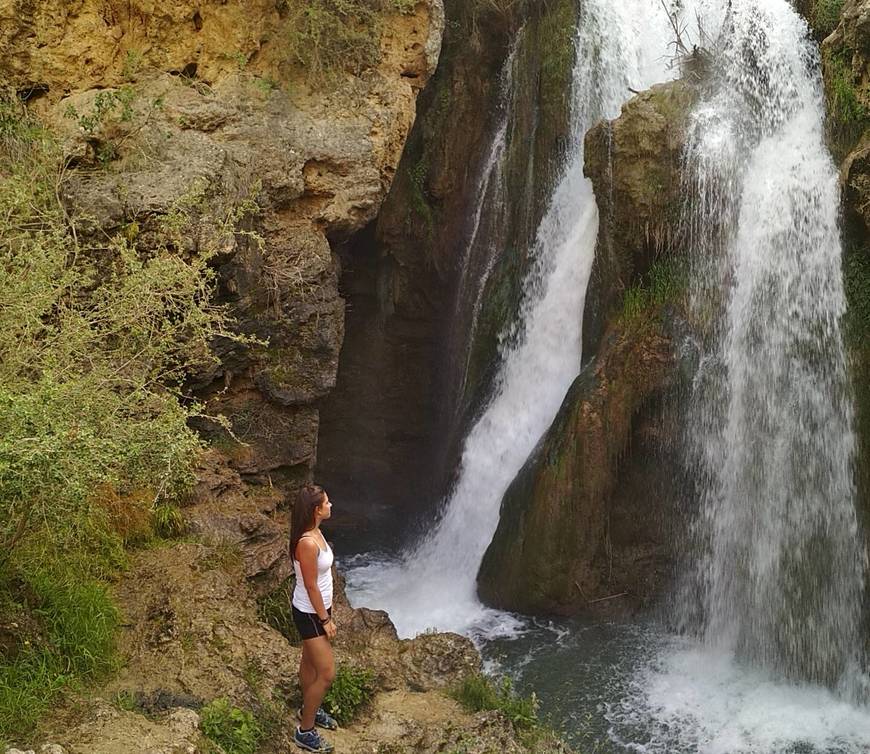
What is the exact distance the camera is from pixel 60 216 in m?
7.81

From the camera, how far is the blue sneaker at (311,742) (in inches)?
215

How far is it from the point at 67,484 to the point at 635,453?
6.77 m

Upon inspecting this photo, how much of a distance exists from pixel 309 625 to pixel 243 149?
5.60m

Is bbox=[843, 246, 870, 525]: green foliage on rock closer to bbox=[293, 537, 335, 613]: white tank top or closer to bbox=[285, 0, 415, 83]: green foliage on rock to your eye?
bbox=[285, 0, 415, 83]: green foliage on rock

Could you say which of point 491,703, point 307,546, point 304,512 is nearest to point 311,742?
point 307,546

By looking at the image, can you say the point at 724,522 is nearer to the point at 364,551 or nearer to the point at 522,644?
the point at 522,644

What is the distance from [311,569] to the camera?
5.06 metres

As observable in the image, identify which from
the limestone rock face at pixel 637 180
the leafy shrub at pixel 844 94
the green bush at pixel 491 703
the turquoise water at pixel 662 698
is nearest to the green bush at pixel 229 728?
the green bush at pixel 491 703

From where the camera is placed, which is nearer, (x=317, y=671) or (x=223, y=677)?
(x=317, y=671)

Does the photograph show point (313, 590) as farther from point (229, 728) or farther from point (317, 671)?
point (229, 728)

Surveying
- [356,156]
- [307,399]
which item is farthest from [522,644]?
[356,156]

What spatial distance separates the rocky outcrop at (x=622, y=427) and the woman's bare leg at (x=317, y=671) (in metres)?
5.15

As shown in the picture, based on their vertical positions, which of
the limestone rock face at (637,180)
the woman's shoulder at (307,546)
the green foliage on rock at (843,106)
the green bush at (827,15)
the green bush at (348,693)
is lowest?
the green bush at (348,693)

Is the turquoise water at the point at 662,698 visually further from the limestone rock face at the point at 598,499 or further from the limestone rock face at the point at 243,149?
the limestone rock face at the point at 243,149
